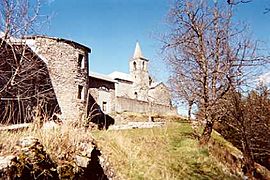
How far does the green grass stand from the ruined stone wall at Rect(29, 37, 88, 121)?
11.7m

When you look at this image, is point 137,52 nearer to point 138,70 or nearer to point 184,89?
point 138,70

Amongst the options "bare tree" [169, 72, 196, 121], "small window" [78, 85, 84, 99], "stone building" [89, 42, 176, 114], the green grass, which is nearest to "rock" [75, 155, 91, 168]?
the green grass

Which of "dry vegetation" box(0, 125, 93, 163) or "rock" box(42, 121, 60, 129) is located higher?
"rock" box(42, 121, 60, 129)

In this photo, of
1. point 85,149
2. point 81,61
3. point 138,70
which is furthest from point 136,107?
point 85,149

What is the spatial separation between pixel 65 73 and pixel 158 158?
51.3ft

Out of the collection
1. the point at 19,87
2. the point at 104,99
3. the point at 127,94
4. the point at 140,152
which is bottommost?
the point at 140,152

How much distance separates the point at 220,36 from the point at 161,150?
23.1 ft

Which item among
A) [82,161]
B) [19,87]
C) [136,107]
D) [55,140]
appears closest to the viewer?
[55,140]

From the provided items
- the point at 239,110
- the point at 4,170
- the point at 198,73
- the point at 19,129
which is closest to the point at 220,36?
the point at 198,73

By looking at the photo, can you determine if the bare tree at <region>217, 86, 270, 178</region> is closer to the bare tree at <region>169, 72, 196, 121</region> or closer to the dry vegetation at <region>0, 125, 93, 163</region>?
the bare tree at <region>169, 72, 196, 121</region>

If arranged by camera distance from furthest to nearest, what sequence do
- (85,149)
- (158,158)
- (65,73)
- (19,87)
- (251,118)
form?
(65,73) < (251,118) < (19,87) < (158,158) < (85,149)

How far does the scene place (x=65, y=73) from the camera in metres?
24.2

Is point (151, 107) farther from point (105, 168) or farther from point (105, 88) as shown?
point (105, 168)

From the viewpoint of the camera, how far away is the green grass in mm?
8453
